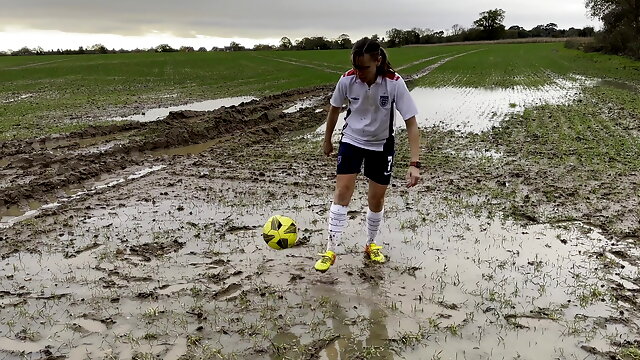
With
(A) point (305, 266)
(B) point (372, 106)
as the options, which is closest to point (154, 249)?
(A) point (305, 266)

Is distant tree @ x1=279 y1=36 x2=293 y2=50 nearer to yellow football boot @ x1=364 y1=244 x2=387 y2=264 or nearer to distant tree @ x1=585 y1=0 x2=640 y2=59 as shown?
distant tree @ x1=585 y1=0 x2=640 y2=59

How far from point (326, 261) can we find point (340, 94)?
173 cm

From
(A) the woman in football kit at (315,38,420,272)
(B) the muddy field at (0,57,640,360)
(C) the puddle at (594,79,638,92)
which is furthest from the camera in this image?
(C) the puddle at (594,79,638,92)

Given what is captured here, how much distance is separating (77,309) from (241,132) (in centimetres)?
956

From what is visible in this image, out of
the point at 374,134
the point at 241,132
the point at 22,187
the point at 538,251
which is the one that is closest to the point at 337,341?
the point at 374,134

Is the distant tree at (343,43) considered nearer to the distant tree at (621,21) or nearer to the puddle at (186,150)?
the distant tree at (621,21)

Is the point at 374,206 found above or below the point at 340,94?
below

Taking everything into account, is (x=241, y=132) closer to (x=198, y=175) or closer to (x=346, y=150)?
(x=198, y=175)

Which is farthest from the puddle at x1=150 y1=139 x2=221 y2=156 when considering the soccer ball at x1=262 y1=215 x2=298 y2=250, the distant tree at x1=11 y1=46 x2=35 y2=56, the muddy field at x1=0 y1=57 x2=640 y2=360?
the distant tree at x1=11 y1=46 x2=35 y2=56

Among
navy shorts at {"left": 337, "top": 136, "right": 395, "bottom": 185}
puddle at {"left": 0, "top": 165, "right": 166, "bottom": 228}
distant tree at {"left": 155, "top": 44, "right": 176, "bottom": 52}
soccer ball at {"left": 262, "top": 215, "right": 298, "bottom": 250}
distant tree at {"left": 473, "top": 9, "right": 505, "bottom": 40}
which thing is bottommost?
puddle at {"left": 0, "top": 165, "right": 166, "bottom": 228}

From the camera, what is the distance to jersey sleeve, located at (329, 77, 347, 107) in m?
4.98

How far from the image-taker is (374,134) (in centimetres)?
496

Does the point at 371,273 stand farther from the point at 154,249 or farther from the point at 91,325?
the point at 91,325

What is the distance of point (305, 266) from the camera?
551 centimetres
